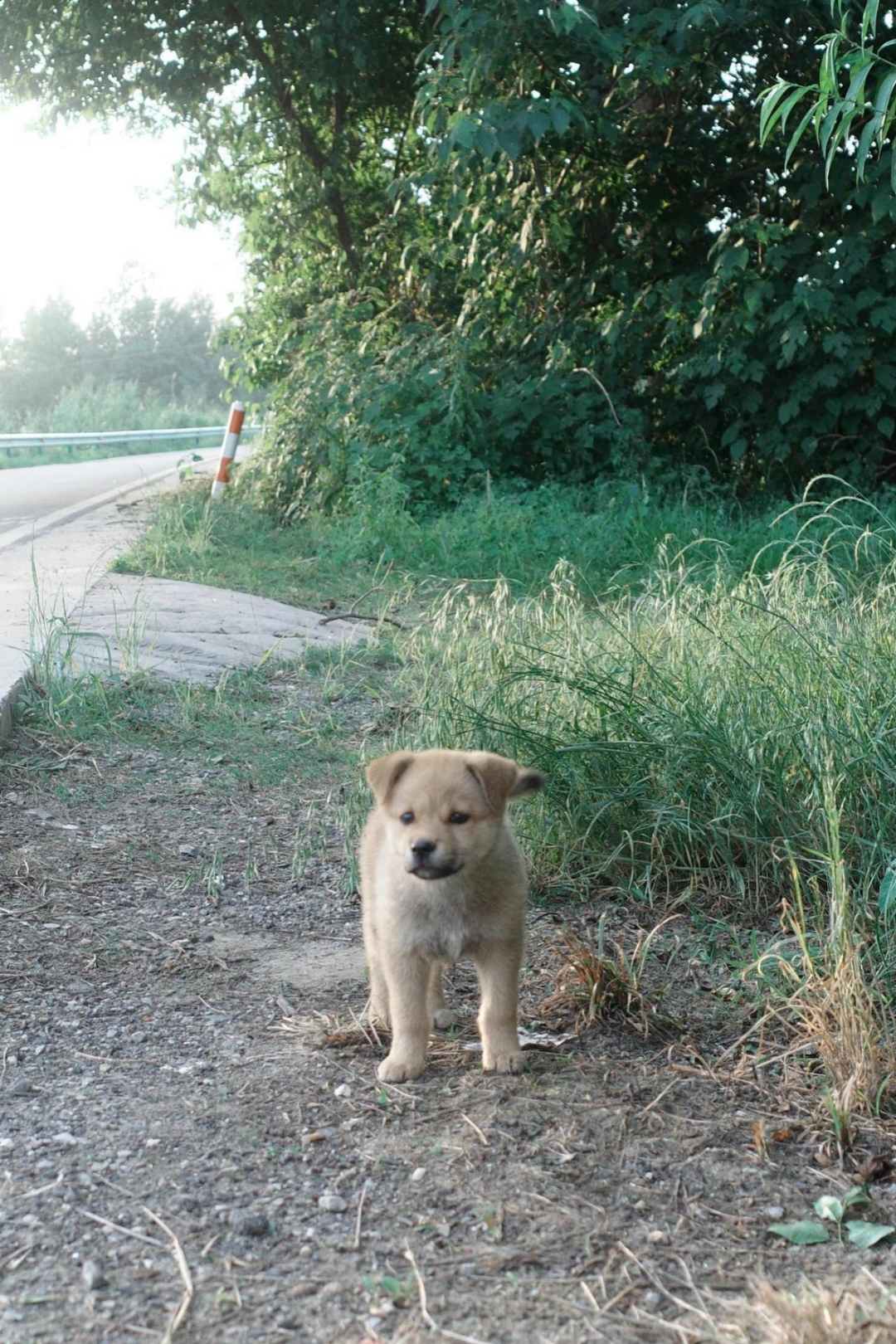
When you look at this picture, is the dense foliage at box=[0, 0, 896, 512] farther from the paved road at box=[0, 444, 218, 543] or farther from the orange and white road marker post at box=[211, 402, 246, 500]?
the paved road at box=[0, 444, 218, 543]

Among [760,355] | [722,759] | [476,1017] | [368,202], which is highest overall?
[368,202]

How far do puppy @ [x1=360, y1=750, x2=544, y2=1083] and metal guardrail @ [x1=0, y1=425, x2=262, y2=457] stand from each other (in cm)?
1697

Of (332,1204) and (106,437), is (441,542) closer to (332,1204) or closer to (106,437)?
(332,1204)

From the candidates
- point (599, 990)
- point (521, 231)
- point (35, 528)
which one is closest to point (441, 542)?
point (35, 528)

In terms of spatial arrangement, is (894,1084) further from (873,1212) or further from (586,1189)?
(586,1189)

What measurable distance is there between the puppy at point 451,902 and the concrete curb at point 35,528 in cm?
261

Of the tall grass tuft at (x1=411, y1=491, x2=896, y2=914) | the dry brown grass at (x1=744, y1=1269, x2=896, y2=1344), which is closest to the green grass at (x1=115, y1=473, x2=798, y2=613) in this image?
the tall grass tuft at (x1=411, y1=491, x2=896, y2=914)

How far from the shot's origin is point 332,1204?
2275mm

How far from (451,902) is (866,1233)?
3.28 ft

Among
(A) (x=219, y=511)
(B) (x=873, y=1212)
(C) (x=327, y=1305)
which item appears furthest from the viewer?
(A) (x=219, y=511)

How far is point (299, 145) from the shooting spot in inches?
505

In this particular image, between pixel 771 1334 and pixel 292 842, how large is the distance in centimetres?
267

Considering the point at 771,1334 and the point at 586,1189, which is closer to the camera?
the point at 771,1334

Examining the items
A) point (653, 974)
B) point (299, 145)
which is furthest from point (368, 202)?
point (653, 974)
